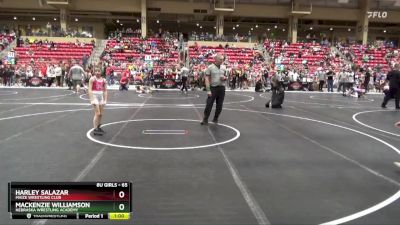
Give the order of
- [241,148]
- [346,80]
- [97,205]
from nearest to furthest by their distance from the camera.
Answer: [97,205], [241,148], [346,80]

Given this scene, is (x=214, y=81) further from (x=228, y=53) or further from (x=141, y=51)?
(x=228, y=53)

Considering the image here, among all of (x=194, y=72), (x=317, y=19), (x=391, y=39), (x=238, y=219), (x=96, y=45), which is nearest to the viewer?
(x=238, y=219)

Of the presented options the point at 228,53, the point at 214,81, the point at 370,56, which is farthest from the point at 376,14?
the point at 214,81

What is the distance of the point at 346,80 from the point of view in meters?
24.0

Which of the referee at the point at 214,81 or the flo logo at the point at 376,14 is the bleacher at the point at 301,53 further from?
the referee at the point at 214,81

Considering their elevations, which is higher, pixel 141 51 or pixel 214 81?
pixel 141 51

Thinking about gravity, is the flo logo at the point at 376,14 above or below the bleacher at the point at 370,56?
above

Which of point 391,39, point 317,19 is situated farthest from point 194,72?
point 391,39

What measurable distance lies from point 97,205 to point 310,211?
2.62m

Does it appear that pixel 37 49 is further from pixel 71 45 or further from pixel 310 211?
pixel 310 211
